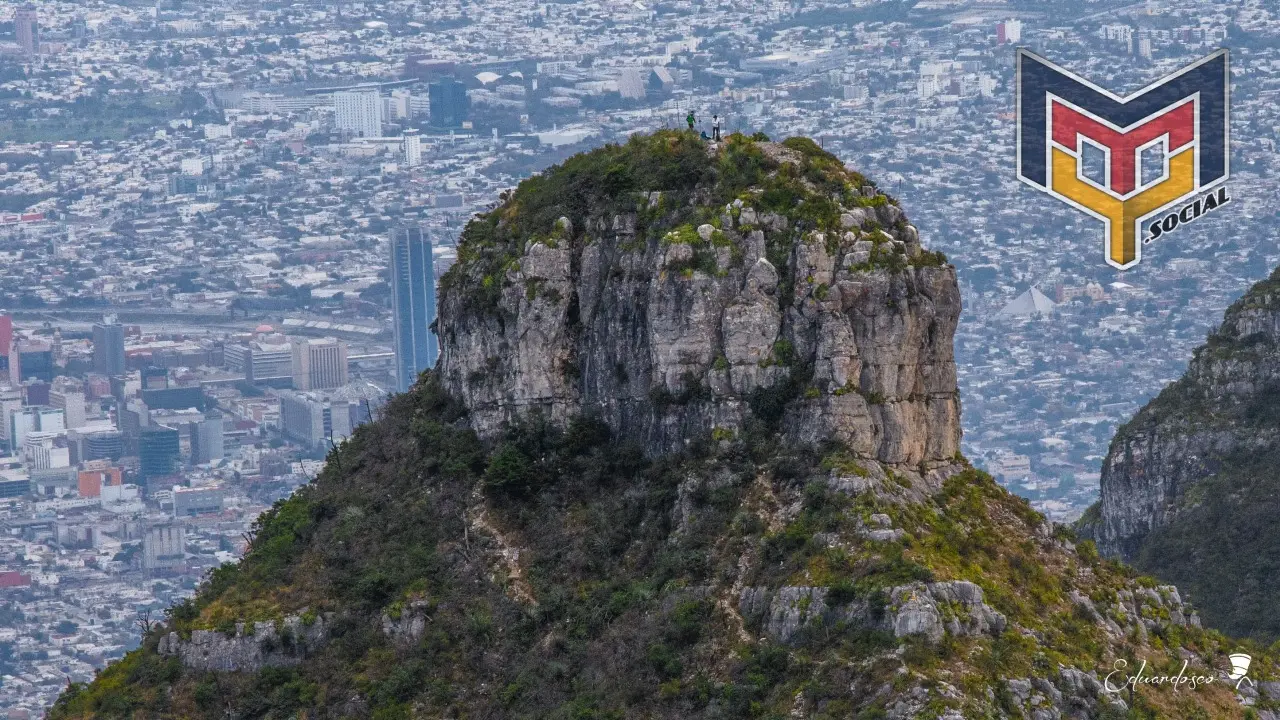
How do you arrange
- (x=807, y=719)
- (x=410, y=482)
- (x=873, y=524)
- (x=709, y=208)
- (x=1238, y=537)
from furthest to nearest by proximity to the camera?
(x=1238, y=537), (x=410, y=482), (x=709, y=208), (x=873, y=524), (x=807, y=719)

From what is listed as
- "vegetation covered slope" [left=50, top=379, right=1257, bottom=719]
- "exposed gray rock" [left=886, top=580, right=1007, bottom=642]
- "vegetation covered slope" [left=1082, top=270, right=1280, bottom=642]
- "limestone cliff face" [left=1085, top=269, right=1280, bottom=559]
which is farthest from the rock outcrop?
"limestone cliff face" [left=1085, top=269, right=1280, bottom=559]

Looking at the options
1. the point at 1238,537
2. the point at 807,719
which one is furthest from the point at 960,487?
the point at 1238,537

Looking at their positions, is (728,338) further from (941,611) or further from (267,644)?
(267,644)

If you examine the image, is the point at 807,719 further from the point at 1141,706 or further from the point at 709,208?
the point at 709,208

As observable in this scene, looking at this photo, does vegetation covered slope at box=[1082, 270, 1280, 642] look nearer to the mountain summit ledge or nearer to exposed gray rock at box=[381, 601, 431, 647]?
the mountain summit ledge

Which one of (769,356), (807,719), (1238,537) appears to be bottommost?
(1238,537)

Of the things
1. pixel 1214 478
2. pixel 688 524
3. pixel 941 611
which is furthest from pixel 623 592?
pixel 1214 478

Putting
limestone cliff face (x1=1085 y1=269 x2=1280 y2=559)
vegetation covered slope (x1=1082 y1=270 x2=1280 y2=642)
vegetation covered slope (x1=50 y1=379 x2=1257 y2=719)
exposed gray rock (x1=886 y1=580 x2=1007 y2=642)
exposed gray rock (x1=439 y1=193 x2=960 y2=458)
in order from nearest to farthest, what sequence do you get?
exposed gray rock (x1=886 y1=580 x2=1007 y2=642)
vegetation covered slope (x1=50 y1=379 x2=1257 y2=719)
exposed gray rock (x1=439 y1=193 x2=960 y2=458)
vegetation covered slope (x1=1082 y1=270 x2=1280 y2=642)
limestone cliff face (x1=1085 y1=269 x2=1280 y2=559)
